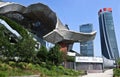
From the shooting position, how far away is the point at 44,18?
72.3 m

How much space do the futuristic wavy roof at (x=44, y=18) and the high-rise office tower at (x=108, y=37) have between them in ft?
327

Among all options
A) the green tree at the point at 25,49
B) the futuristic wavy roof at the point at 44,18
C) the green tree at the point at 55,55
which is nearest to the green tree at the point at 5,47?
the green tree at the point at 25,49

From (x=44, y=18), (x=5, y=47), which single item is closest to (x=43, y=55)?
(x=5, y=47)

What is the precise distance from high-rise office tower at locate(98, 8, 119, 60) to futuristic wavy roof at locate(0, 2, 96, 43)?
327ft

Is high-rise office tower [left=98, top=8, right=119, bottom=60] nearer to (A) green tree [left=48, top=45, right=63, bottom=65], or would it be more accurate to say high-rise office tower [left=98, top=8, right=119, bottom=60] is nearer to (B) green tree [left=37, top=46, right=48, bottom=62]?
(B) green tree [left=37, top=46, right=48, bottom=62]

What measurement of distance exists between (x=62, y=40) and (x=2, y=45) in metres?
36.7

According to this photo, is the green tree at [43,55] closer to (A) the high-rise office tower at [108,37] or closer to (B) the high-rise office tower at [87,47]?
(B) the high-rise office tower at [87,47]

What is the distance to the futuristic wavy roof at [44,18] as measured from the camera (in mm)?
62456

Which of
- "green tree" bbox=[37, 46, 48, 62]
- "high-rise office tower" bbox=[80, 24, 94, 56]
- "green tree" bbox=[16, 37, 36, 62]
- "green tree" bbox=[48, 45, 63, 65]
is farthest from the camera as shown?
"high-rise office tower" bbox=[80, 24, 94, 56]

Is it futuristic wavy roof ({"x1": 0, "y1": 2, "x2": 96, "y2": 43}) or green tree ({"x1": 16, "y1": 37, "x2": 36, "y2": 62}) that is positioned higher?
futuristic wavy roof ({"x1": 0, "y1": 2, "x2": 96, "y2": 43})

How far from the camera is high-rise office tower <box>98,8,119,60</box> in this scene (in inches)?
6550

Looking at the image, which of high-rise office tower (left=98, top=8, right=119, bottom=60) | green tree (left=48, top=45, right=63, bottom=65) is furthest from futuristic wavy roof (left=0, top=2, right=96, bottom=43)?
high-rise office tower (left=98, top=8, right=119, bottom=60)

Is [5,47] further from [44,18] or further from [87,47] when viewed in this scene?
[87,47]

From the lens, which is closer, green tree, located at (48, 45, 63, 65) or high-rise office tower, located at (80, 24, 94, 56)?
green tree, located at (48, 45, 63, 65)
